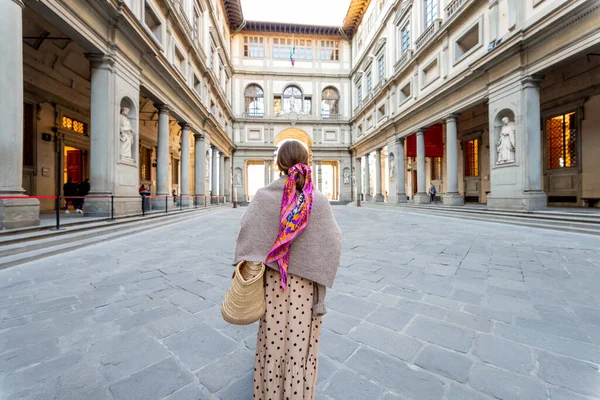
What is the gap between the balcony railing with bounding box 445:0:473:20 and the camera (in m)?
11.6

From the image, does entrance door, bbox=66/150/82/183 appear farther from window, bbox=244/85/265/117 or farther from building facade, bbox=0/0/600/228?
window, bbox=244/85/265/117

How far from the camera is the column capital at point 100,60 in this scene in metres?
7.43

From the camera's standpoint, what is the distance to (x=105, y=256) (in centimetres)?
467

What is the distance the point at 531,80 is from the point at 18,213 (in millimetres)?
14414

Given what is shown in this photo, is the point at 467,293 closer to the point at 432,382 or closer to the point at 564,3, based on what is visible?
the point at 432,382

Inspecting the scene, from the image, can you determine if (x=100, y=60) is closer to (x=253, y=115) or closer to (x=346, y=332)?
(x=346, y=332)

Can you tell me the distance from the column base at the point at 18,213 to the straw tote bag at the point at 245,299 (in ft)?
19.7

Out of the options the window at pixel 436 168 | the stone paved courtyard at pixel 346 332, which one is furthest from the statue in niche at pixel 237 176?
the stone paved courtyard at pixel 346 332

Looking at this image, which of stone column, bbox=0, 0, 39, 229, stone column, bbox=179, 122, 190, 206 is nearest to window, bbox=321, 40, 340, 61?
stone column, bbox=179, 122, 190, 206

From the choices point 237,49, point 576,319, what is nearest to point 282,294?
point 576,319

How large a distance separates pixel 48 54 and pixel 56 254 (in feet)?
30.8

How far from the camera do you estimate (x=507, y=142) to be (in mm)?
9469

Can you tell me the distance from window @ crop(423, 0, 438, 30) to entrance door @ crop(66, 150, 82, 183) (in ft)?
64.4

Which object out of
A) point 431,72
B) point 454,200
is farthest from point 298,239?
point 431,72
